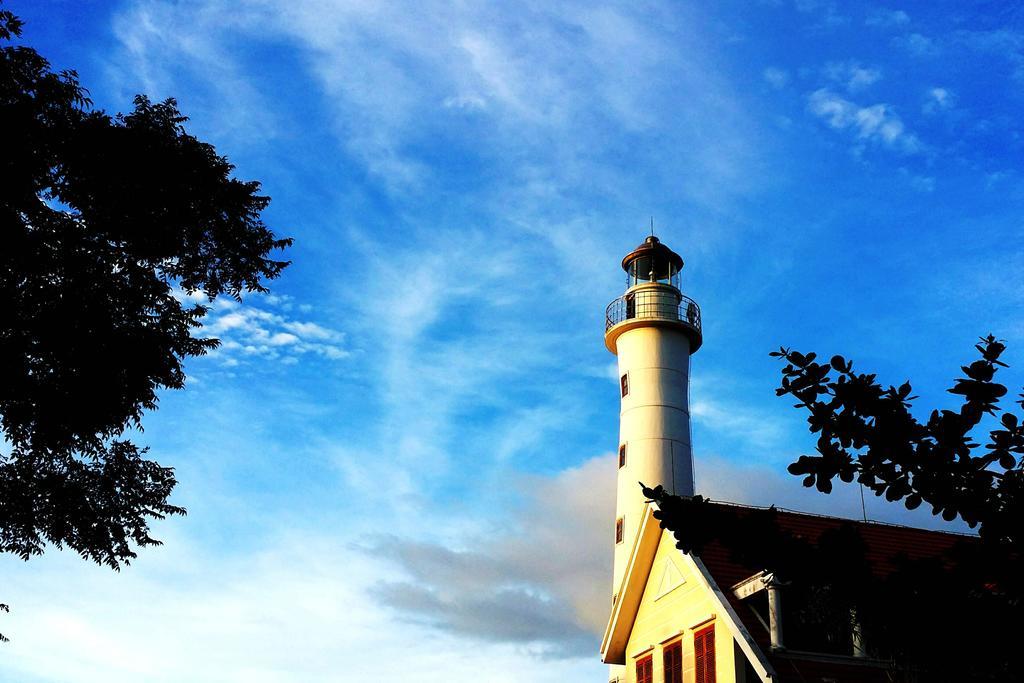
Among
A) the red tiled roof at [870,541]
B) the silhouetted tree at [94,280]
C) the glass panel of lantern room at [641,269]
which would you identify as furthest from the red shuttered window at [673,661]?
the glass panel of lantern room at [641,269]

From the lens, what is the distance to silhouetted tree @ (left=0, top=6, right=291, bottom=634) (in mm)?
17047

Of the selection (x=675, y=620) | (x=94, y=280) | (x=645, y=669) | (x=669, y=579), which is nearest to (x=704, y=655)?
(x=675, y=620)

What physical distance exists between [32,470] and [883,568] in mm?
17476

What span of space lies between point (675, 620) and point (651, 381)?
653 inches

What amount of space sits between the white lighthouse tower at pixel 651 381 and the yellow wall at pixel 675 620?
10.3 m

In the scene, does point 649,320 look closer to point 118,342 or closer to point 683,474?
point 683,474

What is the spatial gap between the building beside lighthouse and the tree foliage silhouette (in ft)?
1.42

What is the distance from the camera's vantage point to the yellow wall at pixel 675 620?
63.4 feet

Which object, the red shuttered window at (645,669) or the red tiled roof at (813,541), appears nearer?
the red tiled roof at (813,541)

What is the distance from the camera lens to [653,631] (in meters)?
22.7

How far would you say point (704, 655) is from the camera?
65.6 ft

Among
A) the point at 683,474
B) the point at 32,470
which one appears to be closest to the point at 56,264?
the point at 32,470

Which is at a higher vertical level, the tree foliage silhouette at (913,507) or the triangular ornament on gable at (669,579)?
the triangular ornament on gable at (669,579)

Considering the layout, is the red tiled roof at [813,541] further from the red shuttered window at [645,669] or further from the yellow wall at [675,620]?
the red shuttered window at [645,669]
